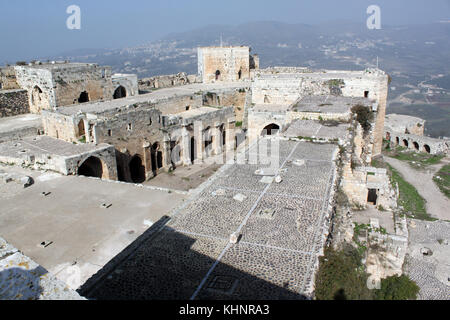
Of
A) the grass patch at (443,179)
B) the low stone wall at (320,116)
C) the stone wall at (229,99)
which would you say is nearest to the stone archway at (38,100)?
the stone wall at (229,99)

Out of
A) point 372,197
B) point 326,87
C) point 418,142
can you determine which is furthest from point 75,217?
point 418,142

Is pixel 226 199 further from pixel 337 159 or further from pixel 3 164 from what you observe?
pixel 3 164

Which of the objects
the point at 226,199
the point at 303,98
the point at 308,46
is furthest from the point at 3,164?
the point at 308,46

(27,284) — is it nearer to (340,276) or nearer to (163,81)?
(340,276)

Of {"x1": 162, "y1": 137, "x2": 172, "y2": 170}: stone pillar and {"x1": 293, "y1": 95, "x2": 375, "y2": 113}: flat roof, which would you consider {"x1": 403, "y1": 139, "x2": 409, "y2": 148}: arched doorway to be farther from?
{"x1": 162, "y1": 137, "x2": 172, "y2": 170}: stone pillar

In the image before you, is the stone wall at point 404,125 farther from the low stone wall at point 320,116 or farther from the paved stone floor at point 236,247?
the paved stone floor at point 236,247

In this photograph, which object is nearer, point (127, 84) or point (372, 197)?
point (372, 197)
